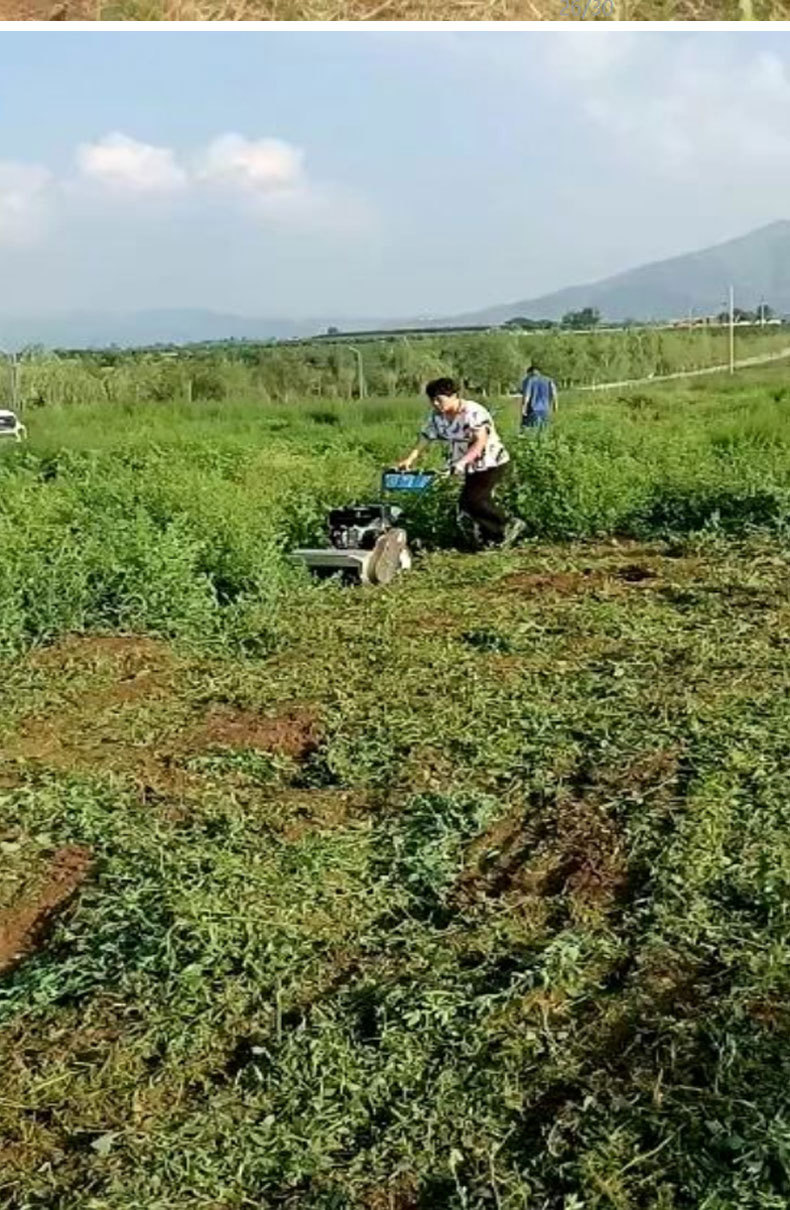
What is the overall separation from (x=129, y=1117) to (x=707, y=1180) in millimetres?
1024

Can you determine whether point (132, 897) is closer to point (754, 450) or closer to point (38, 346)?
point (754, 450)

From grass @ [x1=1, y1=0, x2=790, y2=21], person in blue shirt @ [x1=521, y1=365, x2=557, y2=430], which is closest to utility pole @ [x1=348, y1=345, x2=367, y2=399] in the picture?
person in blue shirt @ [x1=521, y1=365, x2=557, y2=430]

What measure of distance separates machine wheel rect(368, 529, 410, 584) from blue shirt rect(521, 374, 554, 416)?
5.20m

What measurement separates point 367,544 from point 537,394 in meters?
5.52

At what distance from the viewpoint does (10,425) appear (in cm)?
1909

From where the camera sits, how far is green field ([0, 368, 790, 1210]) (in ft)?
7.82

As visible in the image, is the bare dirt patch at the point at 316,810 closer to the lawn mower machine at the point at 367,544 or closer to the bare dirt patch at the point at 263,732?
the bare dirt patch at the point at 263,732

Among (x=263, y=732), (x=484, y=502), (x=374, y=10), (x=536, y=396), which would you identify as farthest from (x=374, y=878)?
(x=536, y=396)

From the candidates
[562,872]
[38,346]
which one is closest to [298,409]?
[38,346]

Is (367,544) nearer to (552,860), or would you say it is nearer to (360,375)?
(552,860)

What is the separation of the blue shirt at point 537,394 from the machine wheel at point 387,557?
5.20 meters

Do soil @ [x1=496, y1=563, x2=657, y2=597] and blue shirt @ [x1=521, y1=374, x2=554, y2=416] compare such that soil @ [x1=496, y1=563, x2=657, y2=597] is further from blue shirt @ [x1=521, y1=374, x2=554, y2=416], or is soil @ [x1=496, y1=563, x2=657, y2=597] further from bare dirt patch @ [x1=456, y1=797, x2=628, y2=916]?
blue shirt @ [x1=521, y1=374, x2=554, y2=416]

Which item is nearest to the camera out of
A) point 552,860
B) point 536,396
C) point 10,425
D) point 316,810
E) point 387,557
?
point 552,860

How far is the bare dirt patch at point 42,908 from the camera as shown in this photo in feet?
10.7
